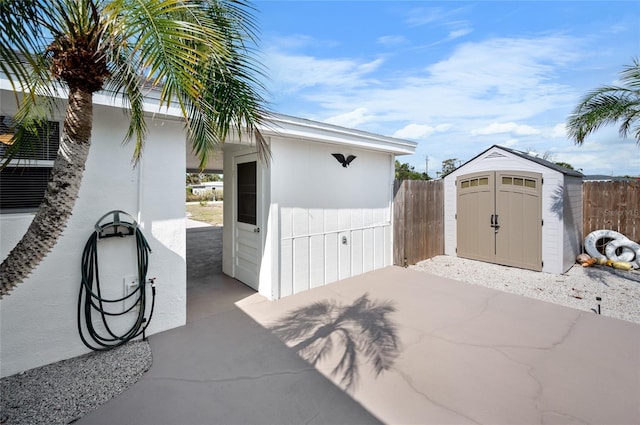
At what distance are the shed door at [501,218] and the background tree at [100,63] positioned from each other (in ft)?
22.9

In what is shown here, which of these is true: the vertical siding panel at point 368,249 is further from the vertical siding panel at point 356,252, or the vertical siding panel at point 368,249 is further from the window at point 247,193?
the window at point 247,193

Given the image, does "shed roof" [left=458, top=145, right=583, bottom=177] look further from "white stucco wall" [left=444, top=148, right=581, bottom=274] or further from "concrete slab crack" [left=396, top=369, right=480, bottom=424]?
"concrete slab crack" [left=396, top=369, right=480, bottom=424]

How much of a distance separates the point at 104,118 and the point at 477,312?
557cm

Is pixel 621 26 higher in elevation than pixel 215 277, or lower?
higher

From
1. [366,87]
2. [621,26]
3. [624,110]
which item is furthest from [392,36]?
[624,110]

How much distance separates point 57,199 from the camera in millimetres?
2135

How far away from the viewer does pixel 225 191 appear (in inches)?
247

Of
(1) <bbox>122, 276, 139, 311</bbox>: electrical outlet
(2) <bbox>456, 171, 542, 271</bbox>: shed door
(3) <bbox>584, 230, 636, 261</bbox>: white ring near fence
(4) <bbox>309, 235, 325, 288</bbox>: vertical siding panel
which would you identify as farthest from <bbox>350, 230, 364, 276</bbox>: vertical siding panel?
(3) <bbox>584, 230, 636, 261</bbox>: white ring near fence

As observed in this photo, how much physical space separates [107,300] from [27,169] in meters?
1.61

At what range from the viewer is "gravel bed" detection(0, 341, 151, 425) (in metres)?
2.34

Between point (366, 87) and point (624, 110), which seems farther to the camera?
point (366, 87)

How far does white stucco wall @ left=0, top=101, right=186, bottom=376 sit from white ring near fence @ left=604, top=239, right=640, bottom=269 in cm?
928

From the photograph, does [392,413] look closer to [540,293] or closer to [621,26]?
[540,293]

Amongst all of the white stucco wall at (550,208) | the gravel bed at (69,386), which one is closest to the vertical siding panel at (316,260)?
the gravel bed at (69,386)
